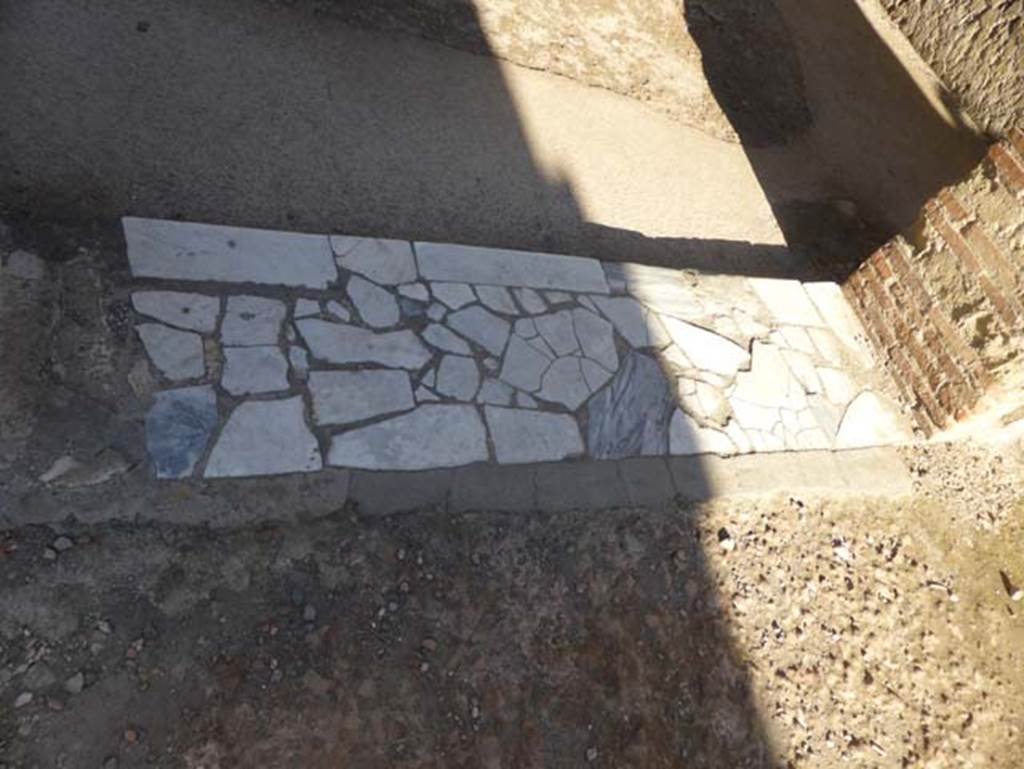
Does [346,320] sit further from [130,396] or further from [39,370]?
[39,370]

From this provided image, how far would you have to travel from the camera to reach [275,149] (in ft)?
13.1

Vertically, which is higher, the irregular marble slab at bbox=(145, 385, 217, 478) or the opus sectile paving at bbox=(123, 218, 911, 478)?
the opus sectile paving at bbox=(123, 218, 911, 478)

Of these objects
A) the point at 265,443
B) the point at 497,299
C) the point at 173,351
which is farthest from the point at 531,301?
the point at 173,351

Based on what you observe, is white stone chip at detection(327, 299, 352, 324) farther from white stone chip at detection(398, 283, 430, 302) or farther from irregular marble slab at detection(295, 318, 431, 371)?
white stone chip at detection(398, 283, 430, 302)

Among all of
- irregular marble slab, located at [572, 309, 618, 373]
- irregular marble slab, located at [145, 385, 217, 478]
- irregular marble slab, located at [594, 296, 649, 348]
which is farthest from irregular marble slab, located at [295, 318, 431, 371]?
irregular marble slab, located at [594, 296, 649, 348]

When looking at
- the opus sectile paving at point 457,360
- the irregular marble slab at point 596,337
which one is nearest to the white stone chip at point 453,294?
the opus sectile paving at point 457,360

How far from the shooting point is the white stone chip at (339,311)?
11.2 feet

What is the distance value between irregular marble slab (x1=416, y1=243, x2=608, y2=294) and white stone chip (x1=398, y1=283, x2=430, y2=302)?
0.25 feet

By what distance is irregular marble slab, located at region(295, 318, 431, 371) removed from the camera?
10.8 ft

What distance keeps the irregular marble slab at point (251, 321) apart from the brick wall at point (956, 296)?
10.9ft

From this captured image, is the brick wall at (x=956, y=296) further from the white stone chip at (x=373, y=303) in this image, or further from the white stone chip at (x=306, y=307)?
the white stone chip at (x=306, y=307)

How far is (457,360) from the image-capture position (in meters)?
3.49

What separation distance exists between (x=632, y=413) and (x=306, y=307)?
1.58 m

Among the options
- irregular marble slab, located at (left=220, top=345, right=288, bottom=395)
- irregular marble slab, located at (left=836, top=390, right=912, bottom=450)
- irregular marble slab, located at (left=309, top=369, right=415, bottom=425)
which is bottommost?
irregular marble slab, located at (left=220, top=345, right=288, bottom=395)
